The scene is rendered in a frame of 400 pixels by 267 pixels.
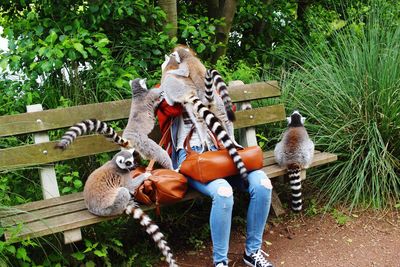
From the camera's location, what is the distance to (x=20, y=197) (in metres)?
3.64

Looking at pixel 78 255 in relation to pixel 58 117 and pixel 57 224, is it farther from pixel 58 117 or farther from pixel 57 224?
pixel 58 117

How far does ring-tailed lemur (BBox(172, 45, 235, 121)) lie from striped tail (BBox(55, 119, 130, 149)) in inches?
28.0

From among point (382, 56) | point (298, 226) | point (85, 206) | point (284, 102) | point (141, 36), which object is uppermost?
point (141, 36)

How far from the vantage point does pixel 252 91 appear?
471cm

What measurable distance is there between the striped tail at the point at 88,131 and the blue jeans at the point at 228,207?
53cm

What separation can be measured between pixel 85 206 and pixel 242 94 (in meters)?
1.97

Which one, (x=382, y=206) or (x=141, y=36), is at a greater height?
(x=141, y=36)

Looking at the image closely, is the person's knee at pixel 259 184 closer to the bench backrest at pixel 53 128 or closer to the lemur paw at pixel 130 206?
the lemur paw at pixel 130 206

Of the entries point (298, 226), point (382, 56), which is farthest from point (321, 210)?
point (382, 56)

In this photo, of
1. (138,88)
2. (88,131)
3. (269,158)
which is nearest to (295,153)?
(269,158)

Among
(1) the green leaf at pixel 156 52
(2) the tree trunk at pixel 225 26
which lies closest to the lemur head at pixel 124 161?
(1) the green leaf at pixel 156 52

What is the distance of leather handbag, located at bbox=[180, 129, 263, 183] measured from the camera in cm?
338

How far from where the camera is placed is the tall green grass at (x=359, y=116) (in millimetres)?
4477

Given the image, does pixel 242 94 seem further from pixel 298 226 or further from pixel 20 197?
pixel 20 197
